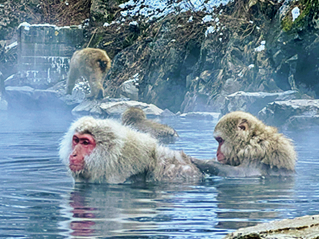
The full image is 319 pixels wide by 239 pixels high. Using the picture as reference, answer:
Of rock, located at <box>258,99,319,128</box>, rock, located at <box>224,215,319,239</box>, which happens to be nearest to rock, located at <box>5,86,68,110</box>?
rock, located at <box>258,99,319,128</box>

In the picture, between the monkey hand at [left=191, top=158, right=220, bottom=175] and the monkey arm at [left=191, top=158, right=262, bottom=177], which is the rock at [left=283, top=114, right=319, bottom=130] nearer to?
the monkey arm at [left=191, top=158, right=262, bottom=177]

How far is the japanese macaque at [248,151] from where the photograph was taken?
242 inches

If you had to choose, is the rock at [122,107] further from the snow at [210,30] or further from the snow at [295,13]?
the snow at [295,13]

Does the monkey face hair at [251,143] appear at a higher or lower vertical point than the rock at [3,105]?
higher

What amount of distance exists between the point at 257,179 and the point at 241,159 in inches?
11.2

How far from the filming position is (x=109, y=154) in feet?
18.3

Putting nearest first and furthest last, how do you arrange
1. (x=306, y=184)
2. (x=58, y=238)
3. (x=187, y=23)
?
(x=58, y=238), (x=306, y=184), (x=187, y=23)

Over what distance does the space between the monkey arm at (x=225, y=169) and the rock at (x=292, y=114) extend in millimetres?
7126

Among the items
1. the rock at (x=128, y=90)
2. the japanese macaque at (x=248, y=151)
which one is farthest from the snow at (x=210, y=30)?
the japanese macaque at (x=248, y=151)

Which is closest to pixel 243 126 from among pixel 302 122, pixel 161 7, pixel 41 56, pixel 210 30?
pixel 302 122

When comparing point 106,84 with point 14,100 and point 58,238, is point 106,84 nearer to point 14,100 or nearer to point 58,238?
point 14,100

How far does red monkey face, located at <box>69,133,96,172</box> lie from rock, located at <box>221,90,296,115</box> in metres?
10.7

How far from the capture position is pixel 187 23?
22.4 metres

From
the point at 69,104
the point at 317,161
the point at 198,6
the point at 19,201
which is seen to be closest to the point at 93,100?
the point at 69,104
